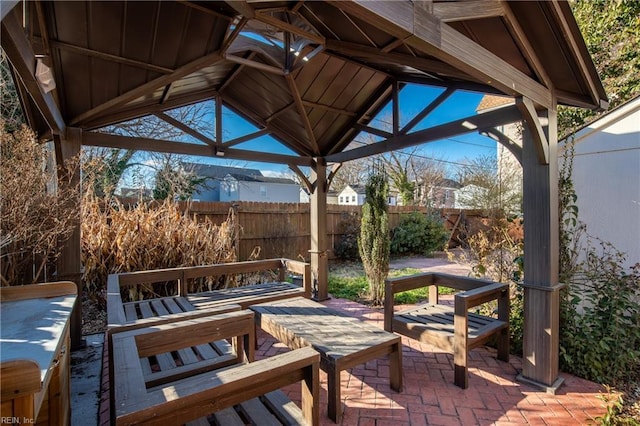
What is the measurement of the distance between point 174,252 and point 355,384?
11.1ft

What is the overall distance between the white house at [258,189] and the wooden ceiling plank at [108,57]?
16.1 m

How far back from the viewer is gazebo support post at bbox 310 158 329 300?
5406 mm

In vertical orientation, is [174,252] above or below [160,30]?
below

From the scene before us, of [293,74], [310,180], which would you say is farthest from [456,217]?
[293,74]

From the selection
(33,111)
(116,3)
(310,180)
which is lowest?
(310,180)

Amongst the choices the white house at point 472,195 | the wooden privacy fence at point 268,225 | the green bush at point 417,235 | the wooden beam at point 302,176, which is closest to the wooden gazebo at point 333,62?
the wooden beam at point 302,176

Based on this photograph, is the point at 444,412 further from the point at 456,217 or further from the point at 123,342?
the point at 456,217

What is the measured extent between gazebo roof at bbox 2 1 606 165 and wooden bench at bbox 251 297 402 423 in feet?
6.63

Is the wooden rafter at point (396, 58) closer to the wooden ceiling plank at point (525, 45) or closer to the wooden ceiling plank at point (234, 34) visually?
the wooden ceiling plank at point (525, 45)

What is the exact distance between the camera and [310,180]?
18.1 ft

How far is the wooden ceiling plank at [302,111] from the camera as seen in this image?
12.7ft

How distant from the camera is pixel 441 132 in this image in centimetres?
369

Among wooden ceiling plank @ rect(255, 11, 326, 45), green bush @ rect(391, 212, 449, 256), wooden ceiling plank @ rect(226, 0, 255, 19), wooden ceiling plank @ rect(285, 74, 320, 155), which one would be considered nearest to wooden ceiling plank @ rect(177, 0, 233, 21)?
wooden ceiling plank @ rect(255, 11, 326, 45)

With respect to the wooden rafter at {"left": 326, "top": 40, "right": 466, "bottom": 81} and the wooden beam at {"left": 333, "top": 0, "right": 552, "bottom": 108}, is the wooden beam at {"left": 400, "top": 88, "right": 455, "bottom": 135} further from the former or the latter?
the wooden beam at {"left": 333, "top": 0, "right": 552, "bottom": 108}
